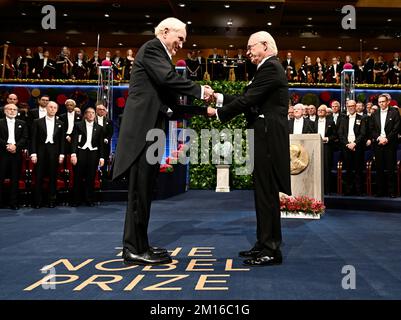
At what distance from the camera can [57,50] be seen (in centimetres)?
2097

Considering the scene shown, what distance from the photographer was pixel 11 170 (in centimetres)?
705

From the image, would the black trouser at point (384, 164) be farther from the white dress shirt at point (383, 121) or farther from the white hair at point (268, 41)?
the white hair at point (268, 41)

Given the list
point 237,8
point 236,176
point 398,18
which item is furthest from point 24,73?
point 398,18

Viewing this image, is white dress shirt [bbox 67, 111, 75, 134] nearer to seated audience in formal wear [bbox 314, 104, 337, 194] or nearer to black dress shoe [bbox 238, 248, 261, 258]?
seated audience in formal wear [bbox 314, 104, 337, 194]

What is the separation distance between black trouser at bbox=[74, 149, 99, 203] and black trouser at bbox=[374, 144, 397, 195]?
184 inches

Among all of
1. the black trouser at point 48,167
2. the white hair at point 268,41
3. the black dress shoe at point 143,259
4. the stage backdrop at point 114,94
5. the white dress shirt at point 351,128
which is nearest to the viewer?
the black dress shoe at point 143,259

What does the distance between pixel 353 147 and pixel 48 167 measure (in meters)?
5.12

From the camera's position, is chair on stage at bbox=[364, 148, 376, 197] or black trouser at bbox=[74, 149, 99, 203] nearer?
black trouser at bbox=[74, 149, 99, 203]

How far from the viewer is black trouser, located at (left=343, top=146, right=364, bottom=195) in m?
7.86

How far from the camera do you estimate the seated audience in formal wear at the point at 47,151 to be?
7.20 meters

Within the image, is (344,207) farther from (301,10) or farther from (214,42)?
(214,42)

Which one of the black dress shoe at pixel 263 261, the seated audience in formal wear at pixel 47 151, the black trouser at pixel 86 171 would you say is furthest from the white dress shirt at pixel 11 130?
the black dress shoe at pixel 263 261

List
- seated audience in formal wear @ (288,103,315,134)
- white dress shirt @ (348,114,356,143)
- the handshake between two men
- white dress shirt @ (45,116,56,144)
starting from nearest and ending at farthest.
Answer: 1. the handshake between two men
2. white dress shirt @ (45,116,56,144)
3. seated audience in formal wear @ (288,103,315,134)
4. white dress shirt @ (348,114,356,143)

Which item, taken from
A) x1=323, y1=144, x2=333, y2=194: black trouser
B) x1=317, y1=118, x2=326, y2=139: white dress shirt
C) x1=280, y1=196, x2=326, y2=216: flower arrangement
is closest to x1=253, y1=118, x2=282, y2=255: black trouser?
x1=280, y1=196, x2=326, y2=216: flower arrangement
